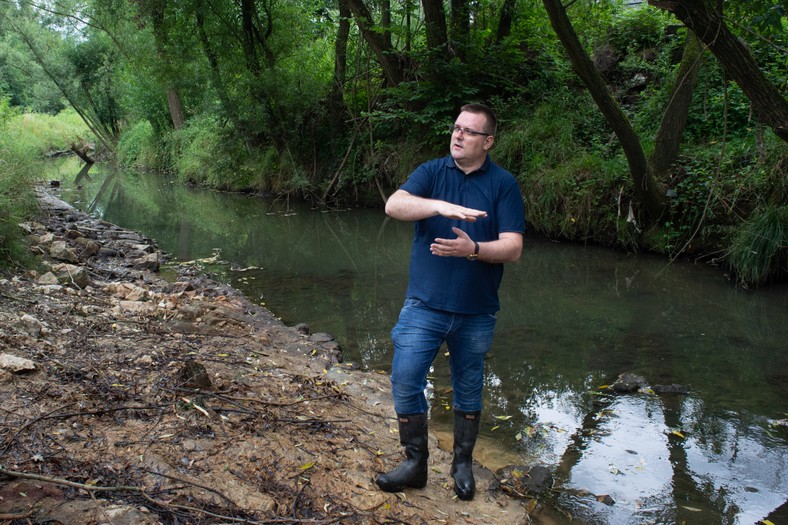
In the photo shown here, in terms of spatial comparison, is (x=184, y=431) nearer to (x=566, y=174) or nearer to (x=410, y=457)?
(x=410, y=457)

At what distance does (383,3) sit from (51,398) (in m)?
14.5

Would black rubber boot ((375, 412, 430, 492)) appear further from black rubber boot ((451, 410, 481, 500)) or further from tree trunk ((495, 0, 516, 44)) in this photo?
tree trunk ((495, 0, 516, 44))

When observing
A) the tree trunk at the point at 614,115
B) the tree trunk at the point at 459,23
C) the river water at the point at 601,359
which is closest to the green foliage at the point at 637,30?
the tree trunk at the point at 459,23

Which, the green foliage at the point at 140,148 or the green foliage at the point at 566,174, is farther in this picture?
the green foliage at the point at 140,148

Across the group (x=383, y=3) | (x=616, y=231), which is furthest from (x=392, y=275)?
(x=383, y=3)

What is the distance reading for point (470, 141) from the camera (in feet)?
11.2

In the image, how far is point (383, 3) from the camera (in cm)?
1620

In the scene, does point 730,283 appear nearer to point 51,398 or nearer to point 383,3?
point 51,398

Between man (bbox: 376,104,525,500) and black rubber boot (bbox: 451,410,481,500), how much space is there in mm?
224

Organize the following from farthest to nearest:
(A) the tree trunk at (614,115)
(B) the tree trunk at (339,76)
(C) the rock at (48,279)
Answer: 1. (B) the tree trunk at (339,76)
2. (A) the tree trunk at (614,115)
3. (C) the rock at (48,279)

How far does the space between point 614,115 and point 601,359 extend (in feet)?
15.4

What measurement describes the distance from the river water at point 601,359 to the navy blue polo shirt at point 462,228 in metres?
1.48

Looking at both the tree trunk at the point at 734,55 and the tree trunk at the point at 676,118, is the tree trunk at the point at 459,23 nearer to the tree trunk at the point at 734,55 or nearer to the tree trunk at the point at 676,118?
the tree trunk at the point at 676,118

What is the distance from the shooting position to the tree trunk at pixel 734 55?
6164 mm
